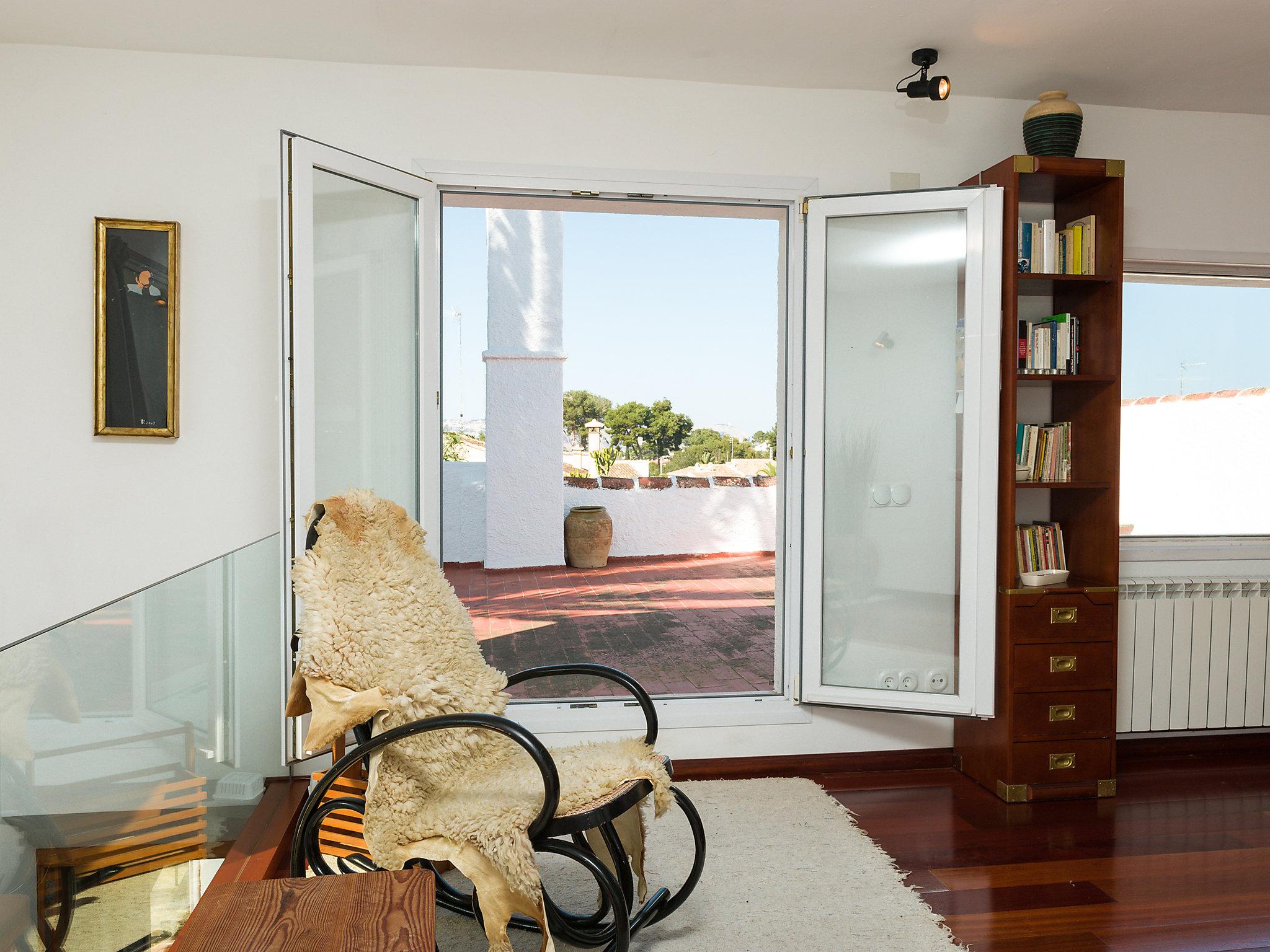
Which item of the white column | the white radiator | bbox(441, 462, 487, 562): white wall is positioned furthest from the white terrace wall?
the white radiator

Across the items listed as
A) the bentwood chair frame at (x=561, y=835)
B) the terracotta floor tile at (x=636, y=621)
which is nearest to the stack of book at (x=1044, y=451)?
the terracotta floor tile at (x=636, y=621)

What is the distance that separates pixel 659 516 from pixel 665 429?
2.15m

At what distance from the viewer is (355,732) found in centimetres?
201

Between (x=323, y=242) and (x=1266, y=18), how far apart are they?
3126 mm

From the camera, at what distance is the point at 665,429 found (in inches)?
441

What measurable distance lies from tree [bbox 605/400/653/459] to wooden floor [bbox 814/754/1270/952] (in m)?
7.86

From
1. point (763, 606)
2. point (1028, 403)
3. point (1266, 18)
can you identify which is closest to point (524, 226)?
point (763, 606)

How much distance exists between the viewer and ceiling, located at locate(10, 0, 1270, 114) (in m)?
2.78

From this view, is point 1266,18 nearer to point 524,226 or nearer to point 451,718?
point 451,718

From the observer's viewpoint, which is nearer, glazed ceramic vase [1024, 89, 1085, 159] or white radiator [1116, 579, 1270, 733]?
glazed ceramic vase [1024, 89, 1085, 159]

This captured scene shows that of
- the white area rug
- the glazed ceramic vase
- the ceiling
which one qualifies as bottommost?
the white area rug

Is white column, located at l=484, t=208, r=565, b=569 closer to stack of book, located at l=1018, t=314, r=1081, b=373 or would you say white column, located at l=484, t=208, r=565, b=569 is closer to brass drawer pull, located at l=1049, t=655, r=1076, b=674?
stack of book, located at l=1018, t=314, r=1081, b=373

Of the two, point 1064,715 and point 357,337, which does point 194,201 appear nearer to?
point 357,337

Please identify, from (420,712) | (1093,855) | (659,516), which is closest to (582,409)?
(659,516)
